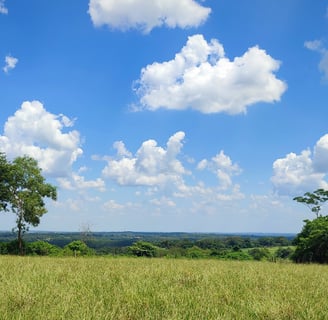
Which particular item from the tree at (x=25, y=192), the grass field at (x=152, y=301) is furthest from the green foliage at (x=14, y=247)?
the grass field at (x=152, y=301)

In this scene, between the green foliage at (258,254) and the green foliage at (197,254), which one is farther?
the green foliage at (258,254)

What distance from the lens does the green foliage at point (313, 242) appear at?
1667 inches

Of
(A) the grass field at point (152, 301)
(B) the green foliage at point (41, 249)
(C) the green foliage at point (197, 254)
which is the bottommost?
(C) the green foliage at point (197, 254)

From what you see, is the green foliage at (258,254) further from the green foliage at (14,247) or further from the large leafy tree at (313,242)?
the green foliage at (14,247)

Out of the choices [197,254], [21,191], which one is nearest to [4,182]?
[21,191]

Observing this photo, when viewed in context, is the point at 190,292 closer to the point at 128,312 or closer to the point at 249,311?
the point at 249,311

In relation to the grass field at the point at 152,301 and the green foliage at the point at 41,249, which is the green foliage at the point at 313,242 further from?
the grass field at the point at 152,301

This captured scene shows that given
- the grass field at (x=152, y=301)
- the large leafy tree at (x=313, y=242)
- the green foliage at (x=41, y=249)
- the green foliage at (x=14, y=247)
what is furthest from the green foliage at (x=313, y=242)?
the grass field at (x=152, y=301)

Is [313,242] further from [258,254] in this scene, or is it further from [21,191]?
[21,191]

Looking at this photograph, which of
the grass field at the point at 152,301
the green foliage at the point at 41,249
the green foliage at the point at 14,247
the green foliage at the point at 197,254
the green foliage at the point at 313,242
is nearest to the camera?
the grass field at the point at 152,301

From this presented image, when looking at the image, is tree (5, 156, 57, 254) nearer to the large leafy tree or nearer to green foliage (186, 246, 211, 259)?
green foliage (186, 246, 211, 259)

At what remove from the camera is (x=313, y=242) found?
43312mm

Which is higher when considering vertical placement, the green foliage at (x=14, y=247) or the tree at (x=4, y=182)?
the tree at (x=4, y=182)

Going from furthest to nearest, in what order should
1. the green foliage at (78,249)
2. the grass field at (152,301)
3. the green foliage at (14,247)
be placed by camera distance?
the green foliage at (14,247)
the green foliage at (78,249)
the grass field at (152,301)
